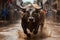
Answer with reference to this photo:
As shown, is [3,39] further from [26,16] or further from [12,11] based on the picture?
[12,11]

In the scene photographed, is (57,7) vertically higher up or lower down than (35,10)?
lower down

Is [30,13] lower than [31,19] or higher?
higher

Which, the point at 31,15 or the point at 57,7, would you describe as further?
the point at 57,7

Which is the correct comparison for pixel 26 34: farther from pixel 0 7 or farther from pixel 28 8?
pixel 0 7

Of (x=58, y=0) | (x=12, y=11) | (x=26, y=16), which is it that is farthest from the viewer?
(x=58, y=0)

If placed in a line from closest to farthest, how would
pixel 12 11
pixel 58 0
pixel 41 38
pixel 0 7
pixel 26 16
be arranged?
pixel 26 16, pixel 41 38, pixel 0 7, pixel 12 11, pixel 58 0

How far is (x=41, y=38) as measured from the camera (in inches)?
335

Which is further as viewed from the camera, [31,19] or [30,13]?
[30,13]

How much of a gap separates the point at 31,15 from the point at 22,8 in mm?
521

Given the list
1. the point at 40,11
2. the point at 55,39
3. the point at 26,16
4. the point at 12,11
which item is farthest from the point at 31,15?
the point at 12,11

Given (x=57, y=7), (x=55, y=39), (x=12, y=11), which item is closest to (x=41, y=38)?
(x=55, y=39)

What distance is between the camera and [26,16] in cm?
788

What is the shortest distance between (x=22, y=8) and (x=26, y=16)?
488mm

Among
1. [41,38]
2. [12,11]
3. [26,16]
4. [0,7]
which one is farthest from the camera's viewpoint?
[12,11]
